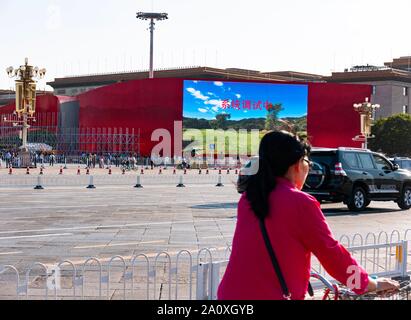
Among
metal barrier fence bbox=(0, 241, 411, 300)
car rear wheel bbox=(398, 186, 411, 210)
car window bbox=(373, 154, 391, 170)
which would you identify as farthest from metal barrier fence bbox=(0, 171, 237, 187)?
metal barrier fence bbox=(0, 241, 411, 300)

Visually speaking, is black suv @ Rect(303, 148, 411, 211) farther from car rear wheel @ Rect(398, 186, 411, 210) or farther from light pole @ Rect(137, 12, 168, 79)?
light pole @ Rect(137, 12, 168, 79)

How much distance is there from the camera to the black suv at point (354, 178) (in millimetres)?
18812

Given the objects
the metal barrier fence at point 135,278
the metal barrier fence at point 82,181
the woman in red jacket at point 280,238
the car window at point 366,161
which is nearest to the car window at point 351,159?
the car window at point 366,161

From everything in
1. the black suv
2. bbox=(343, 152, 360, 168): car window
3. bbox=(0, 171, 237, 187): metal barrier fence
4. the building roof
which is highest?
the building roof

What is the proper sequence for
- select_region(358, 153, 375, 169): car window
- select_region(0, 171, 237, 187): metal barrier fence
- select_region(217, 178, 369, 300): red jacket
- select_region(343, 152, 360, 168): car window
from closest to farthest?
1. select_region(217, 178, 369, 300): red jacket
2. select_region(343, 152, 360, 168): car window
3. select_region(358, 153, 375, 169): car window
4. select_region(0, 171, 237, 187): metal barrier fence

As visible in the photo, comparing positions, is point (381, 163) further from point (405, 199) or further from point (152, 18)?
point (152, 18)

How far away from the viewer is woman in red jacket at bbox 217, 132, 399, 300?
11.4 ft

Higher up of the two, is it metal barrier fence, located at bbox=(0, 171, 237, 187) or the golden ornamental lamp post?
the golden ornamental lamp post

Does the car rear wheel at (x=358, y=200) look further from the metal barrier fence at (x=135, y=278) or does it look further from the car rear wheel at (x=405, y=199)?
the metal barrier fence at (x=135, y=278)

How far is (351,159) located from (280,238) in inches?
648

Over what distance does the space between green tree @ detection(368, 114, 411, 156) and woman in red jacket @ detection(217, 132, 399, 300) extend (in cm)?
8657

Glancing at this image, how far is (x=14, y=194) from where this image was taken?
25.0 m
